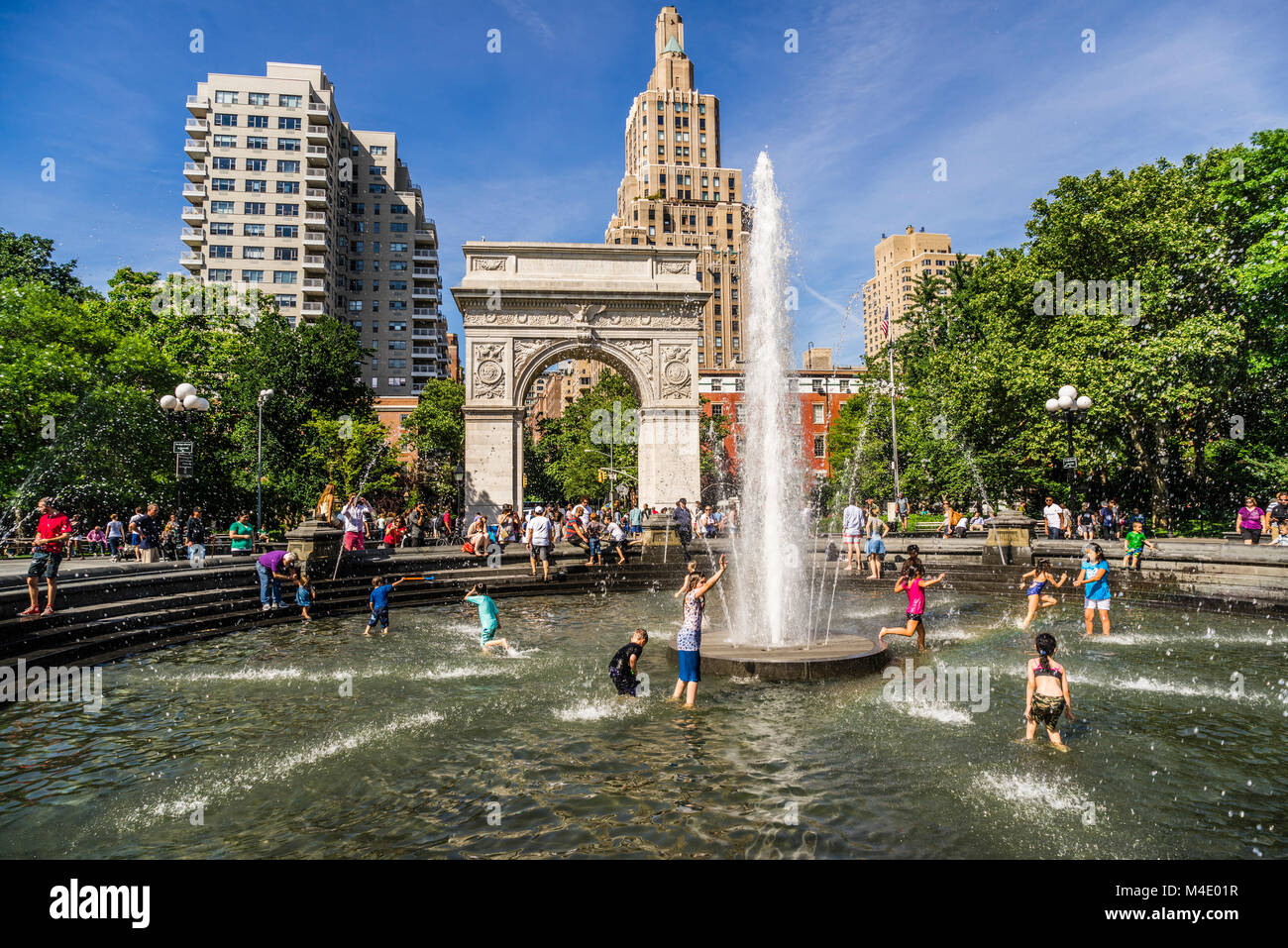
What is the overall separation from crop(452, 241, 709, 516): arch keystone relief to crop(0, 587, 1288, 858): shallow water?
21.9 m

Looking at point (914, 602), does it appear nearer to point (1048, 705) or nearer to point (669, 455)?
point (1048, 705)

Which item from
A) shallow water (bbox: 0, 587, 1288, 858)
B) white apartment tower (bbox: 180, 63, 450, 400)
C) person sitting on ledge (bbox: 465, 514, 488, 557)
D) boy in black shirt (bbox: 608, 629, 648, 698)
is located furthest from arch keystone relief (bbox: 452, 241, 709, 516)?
white apartment tower (bbox: 180, 63, 450, 400)

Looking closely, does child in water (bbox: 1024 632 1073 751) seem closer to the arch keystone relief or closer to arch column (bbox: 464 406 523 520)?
the arch keystone relief

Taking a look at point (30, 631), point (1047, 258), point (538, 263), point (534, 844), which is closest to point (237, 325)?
point (538, 263)

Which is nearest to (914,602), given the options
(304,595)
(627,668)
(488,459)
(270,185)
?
(627,668)

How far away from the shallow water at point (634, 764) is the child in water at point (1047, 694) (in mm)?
229

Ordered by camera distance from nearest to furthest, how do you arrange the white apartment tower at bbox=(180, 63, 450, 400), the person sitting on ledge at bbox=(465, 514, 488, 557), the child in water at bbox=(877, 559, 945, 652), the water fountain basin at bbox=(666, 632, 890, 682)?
the water fountain basin at bbox=(666, 632, 890, 682)
the child in water at bbox=(877, 559, 945, 652)
the person sitting on ledge at bbox=(465, 514, 488, 557)
the white apartment tower at bbox=(180, 63, 450, 400)

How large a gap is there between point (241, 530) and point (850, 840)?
72.8 feet

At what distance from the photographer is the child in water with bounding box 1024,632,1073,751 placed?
6656 millimetres

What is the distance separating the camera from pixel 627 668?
8.57 m

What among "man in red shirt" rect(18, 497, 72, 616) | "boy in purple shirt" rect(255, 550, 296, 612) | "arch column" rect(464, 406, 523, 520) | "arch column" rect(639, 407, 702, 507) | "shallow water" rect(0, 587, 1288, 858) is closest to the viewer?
"shallow water" rect(0, 587, 1288, 858)

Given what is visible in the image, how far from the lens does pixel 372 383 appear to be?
77.4 metres

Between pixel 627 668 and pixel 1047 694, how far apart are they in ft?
14.1
